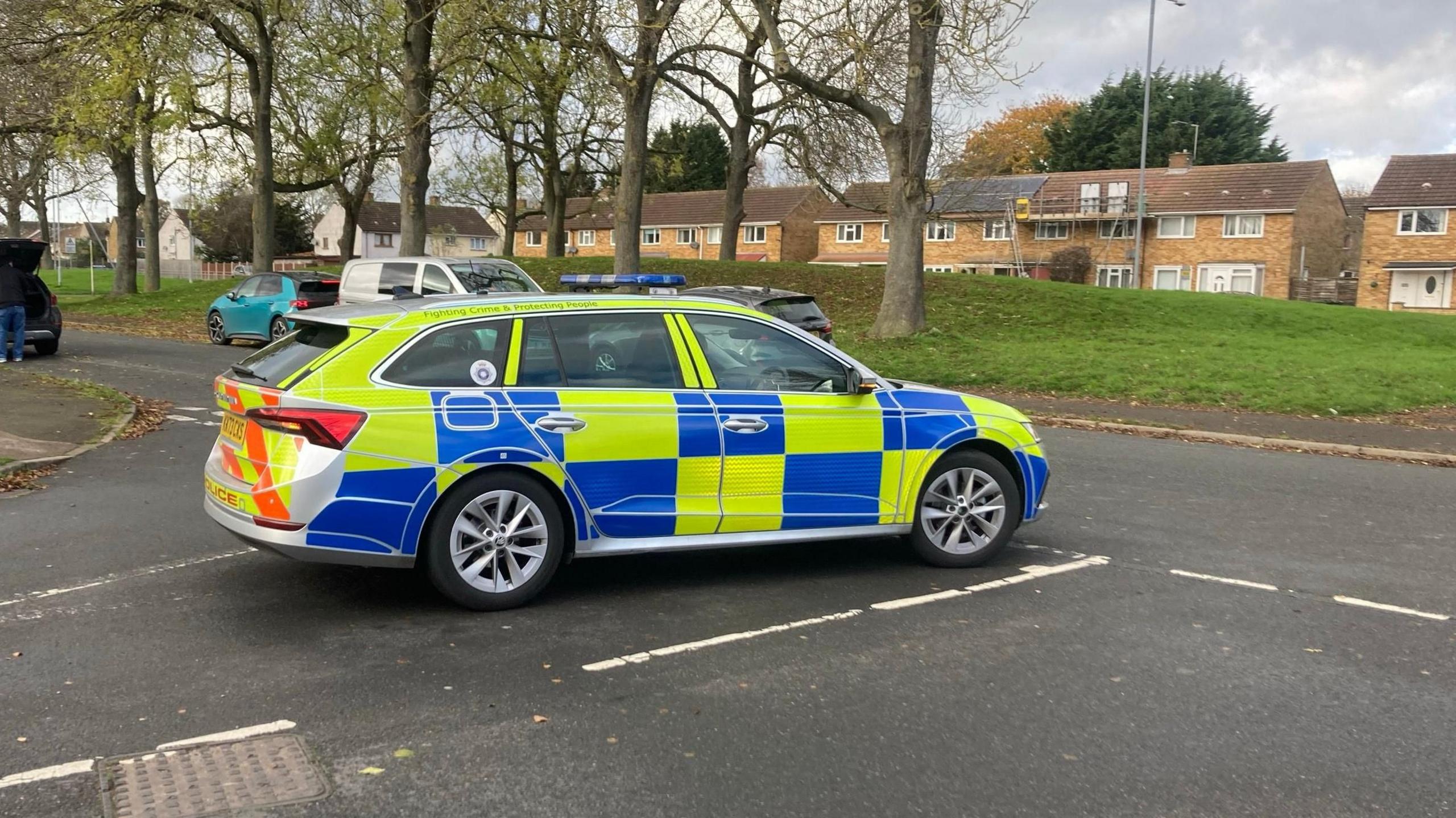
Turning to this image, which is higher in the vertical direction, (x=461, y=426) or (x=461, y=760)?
(x=461, y=426)

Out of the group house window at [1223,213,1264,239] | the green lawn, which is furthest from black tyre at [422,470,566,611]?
house window at [1223,213,1264,239]

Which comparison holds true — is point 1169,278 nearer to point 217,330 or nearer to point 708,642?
point 217,330

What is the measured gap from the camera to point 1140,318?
23.5 m

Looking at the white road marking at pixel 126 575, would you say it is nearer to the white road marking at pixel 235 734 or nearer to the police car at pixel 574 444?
the police car at pixel 574 444

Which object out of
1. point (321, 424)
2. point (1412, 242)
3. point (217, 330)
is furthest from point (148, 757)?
point (1412, 242)

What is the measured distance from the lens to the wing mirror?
20.5 feet

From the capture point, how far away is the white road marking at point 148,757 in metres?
3.63

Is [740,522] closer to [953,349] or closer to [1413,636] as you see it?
[1413,636]

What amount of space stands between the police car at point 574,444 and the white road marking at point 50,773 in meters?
1.53

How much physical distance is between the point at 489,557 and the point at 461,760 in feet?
5.56

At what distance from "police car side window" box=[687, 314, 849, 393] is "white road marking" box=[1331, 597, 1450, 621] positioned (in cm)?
285

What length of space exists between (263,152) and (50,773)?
2974 cm

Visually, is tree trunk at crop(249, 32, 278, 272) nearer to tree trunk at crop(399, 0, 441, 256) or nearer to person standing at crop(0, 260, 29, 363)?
tree trunk at crop(399, 0, 441, 256)

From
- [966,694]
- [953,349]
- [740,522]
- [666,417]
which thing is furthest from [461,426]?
[953,349]
